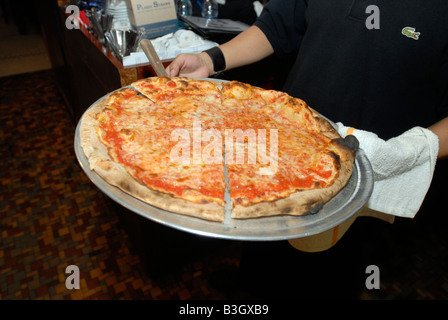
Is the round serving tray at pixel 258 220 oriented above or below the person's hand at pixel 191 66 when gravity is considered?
below

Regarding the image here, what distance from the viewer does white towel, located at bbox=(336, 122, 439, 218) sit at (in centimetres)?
128

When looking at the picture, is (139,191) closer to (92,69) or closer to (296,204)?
(296,204)

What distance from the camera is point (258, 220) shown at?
1.10m

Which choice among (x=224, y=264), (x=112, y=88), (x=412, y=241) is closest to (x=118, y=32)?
(x=112, y=88)

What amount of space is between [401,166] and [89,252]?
2.31 meters

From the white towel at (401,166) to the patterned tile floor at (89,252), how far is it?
1384 mm

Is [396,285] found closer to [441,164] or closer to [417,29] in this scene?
[441,164]

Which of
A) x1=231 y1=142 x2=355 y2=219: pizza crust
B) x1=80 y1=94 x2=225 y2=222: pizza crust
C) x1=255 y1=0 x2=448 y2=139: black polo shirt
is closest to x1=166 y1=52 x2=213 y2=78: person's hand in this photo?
x1=255 y1=0 x2=448 y2=139: black polo shirt

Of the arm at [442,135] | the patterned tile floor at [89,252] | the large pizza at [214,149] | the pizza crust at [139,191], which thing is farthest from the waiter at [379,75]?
the patterned tile floor at [89,252]

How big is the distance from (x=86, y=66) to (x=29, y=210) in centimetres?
138

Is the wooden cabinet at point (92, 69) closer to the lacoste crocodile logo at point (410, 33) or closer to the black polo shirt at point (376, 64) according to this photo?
the black polo shirt at point (376, 64)

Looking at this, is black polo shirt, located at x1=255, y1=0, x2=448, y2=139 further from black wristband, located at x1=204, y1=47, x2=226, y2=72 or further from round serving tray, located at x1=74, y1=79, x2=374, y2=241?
round serving tray, located at x1=74, y1=79, x2=374, y2=241

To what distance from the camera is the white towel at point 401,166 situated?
1.28m

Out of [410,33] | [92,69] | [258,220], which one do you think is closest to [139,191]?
[258,220]
